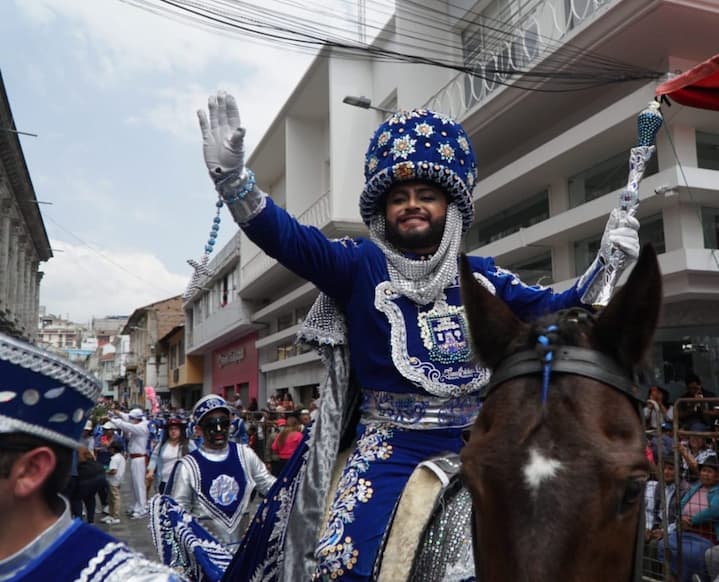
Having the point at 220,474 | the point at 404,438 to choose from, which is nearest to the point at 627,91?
the point at 220,474

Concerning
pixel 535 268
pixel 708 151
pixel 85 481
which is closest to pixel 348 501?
pixel 85 481

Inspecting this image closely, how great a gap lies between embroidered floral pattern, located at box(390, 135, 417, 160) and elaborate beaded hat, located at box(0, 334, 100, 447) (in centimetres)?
178

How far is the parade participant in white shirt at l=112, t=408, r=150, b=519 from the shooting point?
50.2 ft

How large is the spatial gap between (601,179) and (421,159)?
11887mm

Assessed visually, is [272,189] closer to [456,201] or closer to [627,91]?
[627,91]

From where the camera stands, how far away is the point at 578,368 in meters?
1.96

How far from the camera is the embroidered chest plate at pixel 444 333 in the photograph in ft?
9.73

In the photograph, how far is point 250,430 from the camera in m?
20.2

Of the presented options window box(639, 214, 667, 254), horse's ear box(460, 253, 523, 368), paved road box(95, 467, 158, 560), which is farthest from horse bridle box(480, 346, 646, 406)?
window box(639, 214, 667, 254)

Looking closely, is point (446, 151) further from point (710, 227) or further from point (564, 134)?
point (564, 134)

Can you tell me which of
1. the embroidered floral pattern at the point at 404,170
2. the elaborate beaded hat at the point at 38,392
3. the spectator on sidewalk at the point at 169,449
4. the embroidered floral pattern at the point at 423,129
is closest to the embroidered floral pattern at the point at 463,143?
the embroidered floral pattern at the point at 423,129

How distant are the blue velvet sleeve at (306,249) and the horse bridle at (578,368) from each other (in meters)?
1.32

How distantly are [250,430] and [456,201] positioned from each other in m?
17.8

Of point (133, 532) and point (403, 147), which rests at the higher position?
point (403, 147)
